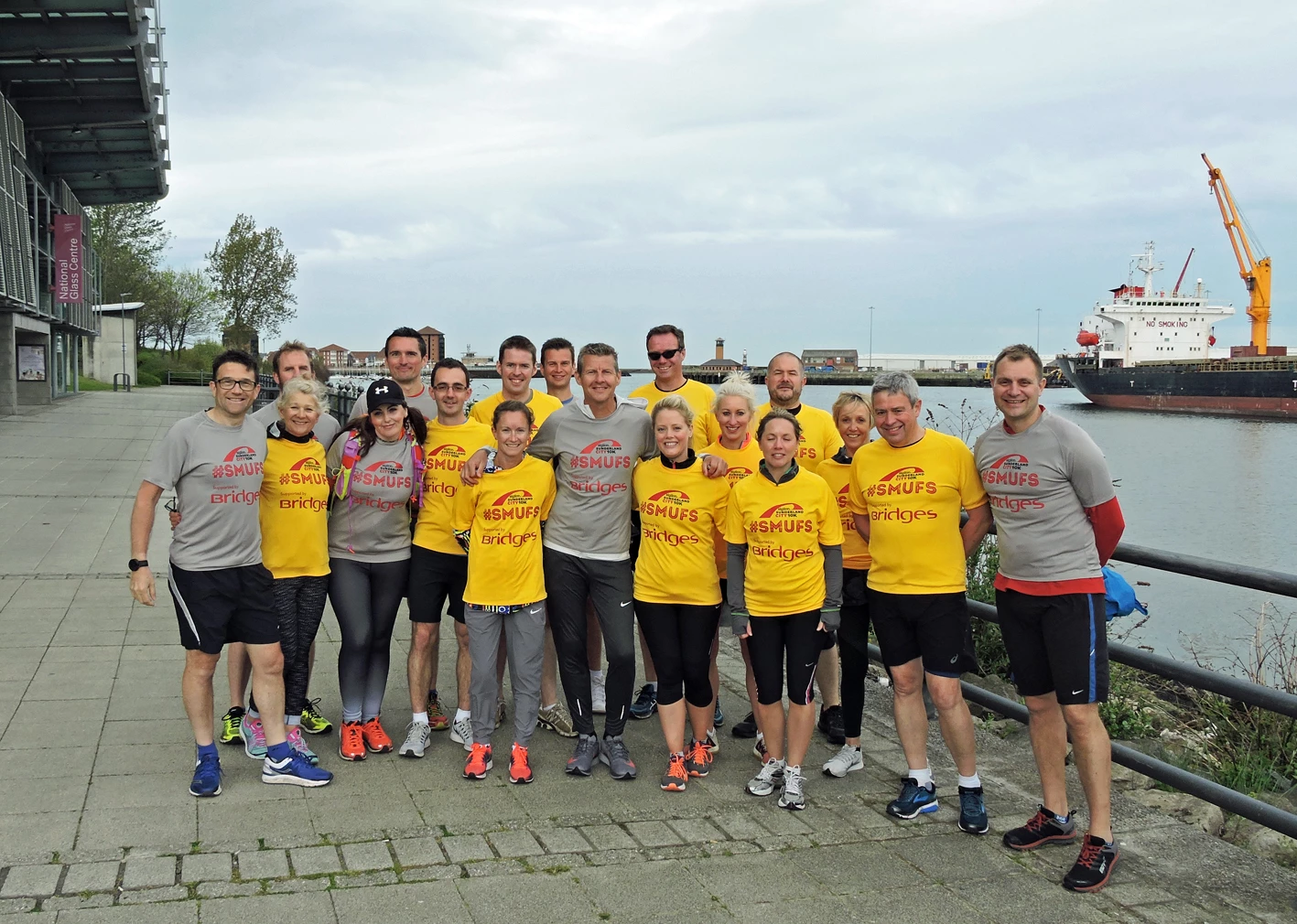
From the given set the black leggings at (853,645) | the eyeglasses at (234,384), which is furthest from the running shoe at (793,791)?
the eyeglasses at (234,384)

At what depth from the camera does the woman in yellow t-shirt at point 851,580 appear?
16.3 ft

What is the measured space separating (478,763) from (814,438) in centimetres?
222

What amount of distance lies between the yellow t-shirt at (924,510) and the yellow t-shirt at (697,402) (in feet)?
3.69

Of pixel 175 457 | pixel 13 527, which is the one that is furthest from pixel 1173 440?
pixel 175 457

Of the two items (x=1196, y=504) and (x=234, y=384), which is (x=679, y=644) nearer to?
(x=234, y=384)

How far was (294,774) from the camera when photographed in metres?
4.58

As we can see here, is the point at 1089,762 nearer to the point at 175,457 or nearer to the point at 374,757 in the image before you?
the point at 374,757

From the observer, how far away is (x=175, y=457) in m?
4.46

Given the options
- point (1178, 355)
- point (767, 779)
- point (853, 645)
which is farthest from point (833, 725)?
point (1178, 355)

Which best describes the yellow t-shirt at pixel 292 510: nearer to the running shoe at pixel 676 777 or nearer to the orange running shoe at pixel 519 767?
the orange running shoe at pixel 519 767

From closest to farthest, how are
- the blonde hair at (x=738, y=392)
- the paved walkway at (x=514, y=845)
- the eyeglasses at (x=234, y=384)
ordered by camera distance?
the paved walkway at (x=514, y=845) → the eyeglasses at (x=234, y=384) → the blonde hair at (x=738, y=392)

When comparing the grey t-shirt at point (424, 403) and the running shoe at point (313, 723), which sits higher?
the grey t-shirt at point (424, 403)

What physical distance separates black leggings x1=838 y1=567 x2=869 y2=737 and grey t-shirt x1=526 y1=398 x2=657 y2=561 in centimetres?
105

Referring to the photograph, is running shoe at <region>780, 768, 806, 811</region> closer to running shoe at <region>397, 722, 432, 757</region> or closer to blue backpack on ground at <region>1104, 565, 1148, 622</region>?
running shoe at <region>397, 722, 432, 757</region>
